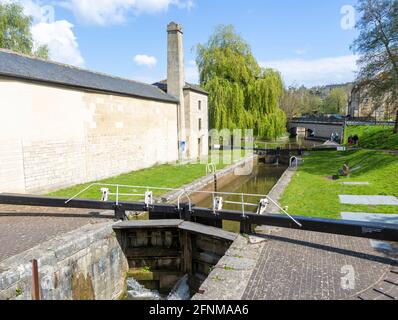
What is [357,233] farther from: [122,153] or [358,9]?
[358,9]

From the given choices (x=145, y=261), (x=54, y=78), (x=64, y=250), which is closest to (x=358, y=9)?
(x=54, y=78)

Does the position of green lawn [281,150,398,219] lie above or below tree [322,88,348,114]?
below

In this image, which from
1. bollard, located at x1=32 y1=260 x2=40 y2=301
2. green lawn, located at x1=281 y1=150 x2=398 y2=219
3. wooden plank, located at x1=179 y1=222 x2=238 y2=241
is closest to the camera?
bollard, located at x1=32 y1=260 x2=40 y2=301

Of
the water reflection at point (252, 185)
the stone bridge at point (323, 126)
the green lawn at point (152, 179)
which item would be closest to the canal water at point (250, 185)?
the water reflection at point (252, 185)

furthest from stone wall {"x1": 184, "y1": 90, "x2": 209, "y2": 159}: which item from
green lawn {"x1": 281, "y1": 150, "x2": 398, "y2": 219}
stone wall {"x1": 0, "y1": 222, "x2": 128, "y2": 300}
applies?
stone wall {"x1": 0, "y1": 222, "x2": 128, "y2": 300}

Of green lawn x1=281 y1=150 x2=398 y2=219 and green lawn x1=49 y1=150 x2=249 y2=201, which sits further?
green lawn x1=49 y1=150 x2=249 y2=201

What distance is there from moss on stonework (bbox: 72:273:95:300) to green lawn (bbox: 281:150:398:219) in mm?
5756

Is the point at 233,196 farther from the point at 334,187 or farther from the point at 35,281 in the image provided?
the point at 35,281

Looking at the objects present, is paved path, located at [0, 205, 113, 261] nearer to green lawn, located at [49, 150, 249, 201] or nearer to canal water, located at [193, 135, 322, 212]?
green lawn, located at [49, 150, 249, 201]

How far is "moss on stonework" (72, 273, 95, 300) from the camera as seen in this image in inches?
258

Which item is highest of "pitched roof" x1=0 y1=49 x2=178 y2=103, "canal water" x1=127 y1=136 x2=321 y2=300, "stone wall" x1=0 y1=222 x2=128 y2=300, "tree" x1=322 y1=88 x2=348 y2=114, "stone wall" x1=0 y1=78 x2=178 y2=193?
"tree" x1=322 y1=88 x2=348 y2=114

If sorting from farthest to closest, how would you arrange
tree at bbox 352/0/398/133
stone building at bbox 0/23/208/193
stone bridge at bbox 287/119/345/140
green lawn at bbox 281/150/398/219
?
stone bridge at bbox 287/119/345/140
tree at bbox 352/0/398/133
stone building at bbox 0/23/208/193
green lawn at bbox 281/150/398/219

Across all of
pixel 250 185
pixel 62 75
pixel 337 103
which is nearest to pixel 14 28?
pixel 62 75
